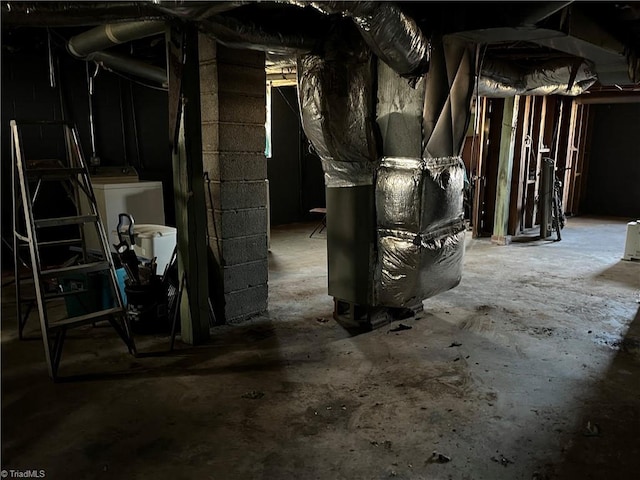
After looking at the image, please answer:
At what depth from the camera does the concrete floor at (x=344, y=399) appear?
6.53ft

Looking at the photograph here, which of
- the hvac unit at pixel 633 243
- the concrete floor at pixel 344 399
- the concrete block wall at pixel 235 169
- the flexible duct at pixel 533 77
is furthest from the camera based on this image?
the hvac unit at pixel 633 243

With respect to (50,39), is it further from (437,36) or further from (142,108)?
(437,36)

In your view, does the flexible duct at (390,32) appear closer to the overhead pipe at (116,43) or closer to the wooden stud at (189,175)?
the wooden stud at (189,175)

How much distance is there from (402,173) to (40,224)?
2098 mm

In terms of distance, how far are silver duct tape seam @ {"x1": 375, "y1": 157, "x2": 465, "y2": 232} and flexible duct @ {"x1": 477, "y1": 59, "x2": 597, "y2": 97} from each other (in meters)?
1.83

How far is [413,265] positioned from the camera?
304cm

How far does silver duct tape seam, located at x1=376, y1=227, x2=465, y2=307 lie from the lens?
3037mm

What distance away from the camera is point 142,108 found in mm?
5586

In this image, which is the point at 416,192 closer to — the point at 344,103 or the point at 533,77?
the point at 344,103

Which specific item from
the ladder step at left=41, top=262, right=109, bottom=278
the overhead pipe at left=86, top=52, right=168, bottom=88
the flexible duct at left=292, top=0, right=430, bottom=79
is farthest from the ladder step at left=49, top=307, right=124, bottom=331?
the overhead pipe at left=86, top=52, right=168, bottom=88

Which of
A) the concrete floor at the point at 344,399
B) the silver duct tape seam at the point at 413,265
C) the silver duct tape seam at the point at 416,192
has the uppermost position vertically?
the silver duct tape seam at the point at 416,192

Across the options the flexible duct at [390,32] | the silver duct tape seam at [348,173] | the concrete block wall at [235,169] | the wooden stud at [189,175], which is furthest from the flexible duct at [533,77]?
the wooden stud at [189,175]

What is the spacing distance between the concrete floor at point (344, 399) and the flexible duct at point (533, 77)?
2097 millimetres

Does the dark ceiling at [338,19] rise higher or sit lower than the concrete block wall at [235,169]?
higher
